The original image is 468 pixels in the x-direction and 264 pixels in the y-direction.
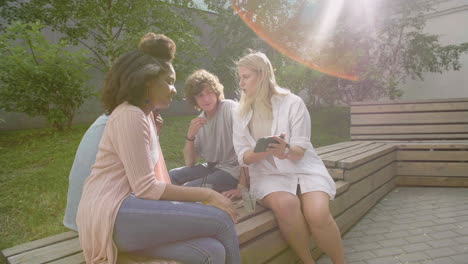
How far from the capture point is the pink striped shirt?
1560 millimetres

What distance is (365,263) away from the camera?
2838mm

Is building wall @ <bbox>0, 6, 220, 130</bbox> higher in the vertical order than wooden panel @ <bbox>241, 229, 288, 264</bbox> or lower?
higher

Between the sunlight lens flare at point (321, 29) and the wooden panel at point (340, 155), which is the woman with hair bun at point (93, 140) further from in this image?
the sunlight lens flare at point (321, 29)

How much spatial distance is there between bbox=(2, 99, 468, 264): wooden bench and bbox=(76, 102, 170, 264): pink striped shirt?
248mm

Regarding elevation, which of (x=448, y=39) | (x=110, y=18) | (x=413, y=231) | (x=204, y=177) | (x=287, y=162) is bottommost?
(x=413, y=231)

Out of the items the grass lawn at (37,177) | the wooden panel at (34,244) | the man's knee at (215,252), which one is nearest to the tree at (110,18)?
the grass lawn at (37,177)

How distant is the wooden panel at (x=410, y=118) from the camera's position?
549 centimetres

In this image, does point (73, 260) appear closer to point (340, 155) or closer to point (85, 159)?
point (85, 159)

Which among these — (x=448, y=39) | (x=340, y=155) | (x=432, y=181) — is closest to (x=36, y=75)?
(x=340, y=155)

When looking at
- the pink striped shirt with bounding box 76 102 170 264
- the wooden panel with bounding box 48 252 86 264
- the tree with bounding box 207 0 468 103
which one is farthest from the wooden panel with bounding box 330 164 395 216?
the tree with bounding box 207 0 468 103

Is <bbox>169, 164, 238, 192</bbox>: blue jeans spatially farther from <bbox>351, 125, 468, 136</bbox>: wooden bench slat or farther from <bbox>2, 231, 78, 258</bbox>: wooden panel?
<bbox>351, 125, 468, 136</bbox>: wooden bench slat

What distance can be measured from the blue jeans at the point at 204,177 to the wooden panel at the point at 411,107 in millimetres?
3756

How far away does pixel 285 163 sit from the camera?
2.75 metres

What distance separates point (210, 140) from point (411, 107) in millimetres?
4108
